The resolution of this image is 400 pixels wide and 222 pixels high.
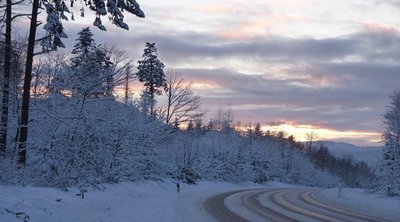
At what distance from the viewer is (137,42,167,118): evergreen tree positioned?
65.9m

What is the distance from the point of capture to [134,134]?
3428 centimetres

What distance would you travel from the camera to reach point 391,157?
1421 inches

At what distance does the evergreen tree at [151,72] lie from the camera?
6594 cm

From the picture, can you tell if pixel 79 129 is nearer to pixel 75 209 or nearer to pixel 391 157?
pixel 75 209

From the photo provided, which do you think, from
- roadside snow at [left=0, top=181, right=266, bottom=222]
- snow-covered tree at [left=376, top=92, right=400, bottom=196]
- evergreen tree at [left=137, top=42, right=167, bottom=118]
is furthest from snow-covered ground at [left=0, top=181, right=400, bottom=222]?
evergreen tree at [left=137, top=42, right=167, bottom=118]

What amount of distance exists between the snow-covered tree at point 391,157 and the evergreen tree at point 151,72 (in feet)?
111

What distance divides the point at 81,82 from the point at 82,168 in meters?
5.13

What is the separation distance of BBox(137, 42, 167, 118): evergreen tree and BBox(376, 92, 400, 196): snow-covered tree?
111 ft

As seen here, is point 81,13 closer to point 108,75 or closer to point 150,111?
point 108,75

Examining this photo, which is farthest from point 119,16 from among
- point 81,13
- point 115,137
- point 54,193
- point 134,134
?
point 134,134

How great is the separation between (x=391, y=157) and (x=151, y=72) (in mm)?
38078

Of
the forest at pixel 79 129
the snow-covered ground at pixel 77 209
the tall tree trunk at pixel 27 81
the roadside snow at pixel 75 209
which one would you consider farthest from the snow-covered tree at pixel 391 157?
the tall tree trunk at pixel 27 81

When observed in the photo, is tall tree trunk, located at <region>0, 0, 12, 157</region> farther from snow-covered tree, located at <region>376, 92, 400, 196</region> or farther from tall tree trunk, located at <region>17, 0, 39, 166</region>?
snow-covered tree, located at <region>376, 92, 400, 196</region>

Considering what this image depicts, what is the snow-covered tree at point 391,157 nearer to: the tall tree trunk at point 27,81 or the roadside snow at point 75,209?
the roadside snow at point 75,209
